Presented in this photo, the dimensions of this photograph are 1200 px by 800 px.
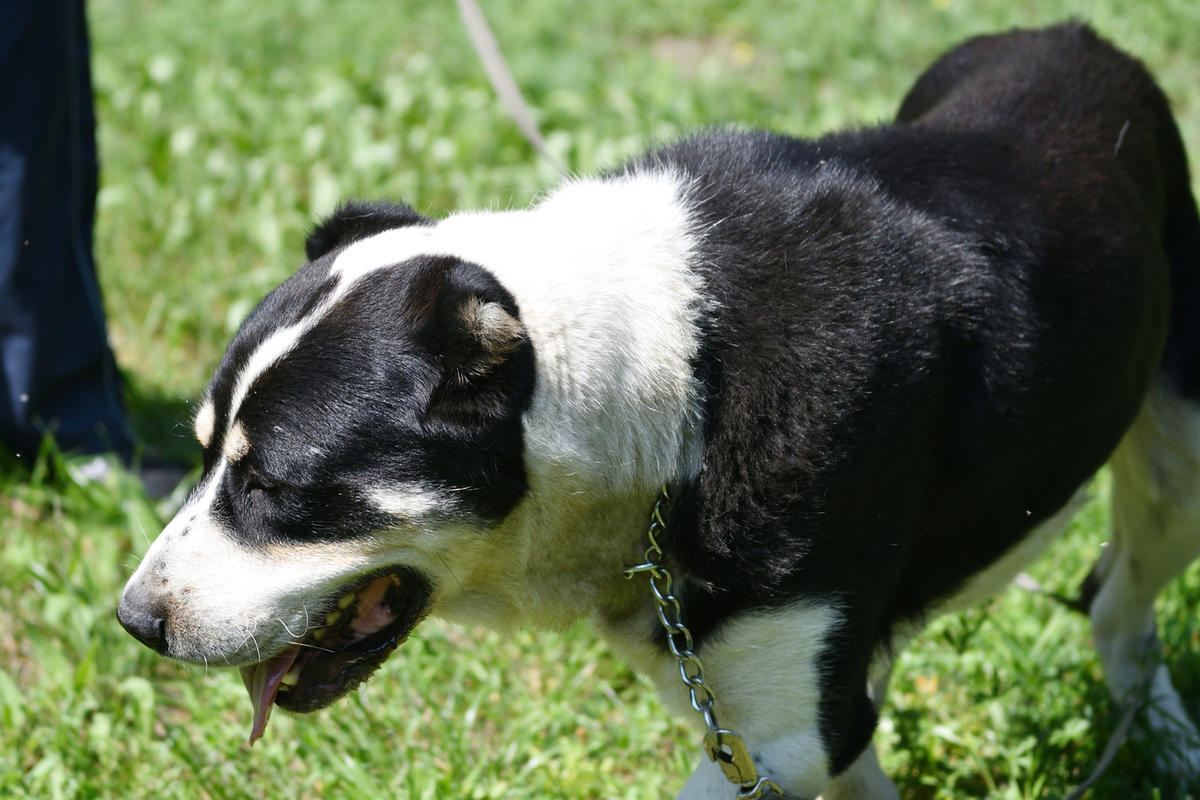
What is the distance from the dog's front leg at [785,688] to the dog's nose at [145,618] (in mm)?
1085

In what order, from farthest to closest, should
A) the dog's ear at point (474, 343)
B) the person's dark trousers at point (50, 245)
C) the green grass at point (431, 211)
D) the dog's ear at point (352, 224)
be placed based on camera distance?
1. the person's dark trousers at point (50, 245)
2. the green grass at point (431, 211)
3. the dog's ear at point (352, 224)
4. the dog's ear at point (474, 343)

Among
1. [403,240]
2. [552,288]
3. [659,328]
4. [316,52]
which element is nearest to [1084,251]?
[659,328]

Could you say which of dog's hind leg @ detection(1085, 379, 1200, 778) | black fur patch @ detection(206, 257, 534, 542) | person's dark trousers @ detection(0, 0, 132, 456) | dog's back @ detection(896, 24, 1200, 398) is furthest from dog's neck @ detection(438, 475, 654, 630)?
person's dark trousers @ detection(0, 0, 132, 456)

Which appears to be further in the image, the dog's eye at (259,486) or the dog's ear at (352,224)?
the dog's ear at (352,224)

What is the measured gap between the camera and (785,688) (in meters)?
2.58

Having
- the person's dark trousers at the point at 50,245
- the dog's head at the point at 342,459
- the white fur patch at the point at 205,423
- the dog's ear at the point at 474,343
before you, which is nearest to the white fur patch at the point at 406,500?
the dog's head at the point at 342,459

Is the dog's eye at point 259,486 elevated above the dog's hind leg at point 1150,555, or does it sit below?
above

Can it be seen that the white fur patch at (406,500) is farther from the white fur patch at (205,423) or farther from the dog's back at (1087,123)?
the dog's back at (1087,123)

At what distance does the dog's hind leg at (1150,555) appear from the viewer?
3.56 m

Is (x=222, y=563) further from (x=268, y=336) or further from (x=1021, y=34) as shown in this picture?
(x=1021, y=34)

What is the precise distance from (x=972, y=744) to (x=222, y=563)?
6.98ft

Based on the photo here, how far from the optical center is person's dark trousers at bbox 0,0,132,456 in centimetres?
450

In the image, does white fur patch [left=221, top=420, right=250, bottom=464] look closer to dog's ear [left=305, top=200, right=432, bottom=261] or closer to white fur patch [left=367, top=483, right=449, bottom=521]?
white fur patch [left=367, top=483, right=449, bottom=521]

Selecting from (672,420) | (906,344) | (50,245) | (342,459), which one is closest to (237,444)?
(342,459)
